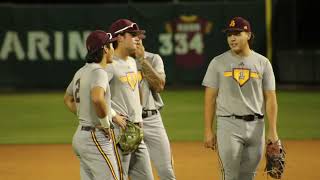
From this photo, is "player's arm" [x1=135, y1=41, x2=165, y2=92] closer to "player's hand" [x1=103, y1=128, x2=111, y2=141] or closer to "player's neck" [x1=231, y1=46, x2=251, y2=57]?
"player's neck" [x1=231, y1=46, x2=251, y2=57]

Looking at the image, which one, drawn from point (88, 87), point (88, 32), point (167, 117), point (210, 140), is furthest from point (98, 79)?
point (88, 32)

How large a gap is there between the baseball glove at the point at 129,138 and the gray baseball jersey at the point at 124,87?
0.75ft

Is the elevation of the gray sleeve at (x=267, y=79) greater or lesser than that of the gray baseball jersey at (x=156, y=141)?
greater

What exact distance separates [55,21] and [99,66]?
16290 millimetres

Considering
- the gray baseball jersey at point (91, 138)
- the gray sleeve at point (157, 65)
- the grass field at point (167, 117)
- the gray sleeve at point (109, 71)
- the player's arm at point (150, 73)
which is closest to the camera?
the gray baseball jersey at point (91, 138)

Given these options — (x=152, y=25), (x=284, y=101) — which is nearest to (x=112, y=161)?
(x=284, y=101)

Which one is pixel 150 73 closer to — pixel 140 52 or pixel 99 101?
pixel 140 52

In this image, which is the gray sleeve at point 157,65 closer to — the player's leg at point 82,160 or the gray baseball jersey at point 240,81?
the gray baseball jersey at point 240,81

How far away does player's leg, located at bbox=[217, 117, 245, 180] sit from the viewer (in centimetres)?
666

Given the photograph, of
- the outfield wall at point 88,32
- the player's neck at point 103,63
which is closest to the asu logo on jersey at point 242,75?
the player's neck at point 103,63

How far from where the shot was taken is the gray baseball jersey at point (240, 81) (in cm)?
668

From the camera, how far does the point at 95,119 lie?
605 cm

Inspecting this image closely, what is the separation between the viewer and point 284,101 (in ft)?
61.3

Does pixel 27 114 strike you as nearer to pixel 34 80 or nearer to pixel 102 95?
pixel 34 80
